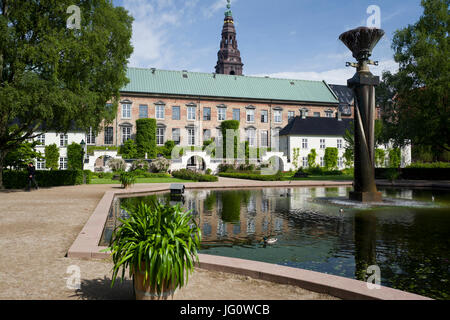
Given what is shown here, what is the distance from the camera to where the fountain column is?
16266 mm

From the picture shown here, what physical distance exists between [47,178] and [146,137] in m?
23.5

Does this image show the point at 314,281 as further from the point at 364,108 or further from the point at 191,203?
the point at 364,108

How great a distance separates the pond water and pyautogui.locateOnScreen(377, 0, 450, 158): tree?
19577 millimetres

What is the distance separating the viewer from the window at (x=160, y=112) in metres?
53.2

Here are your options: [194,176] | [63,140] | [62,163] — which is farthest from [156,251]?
[63,140]

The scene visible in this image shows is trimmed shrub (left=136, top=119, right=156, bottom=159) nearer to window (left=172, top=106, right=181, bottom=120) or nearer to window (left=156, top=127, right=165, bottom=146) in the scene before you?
window (left=156, top=127, right=165, bottom=146)

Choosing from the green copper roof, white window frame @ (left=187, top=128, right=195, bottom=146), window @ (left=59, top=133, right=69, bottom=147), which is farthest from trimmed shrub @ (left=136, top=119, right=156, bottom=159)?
window @ (left=59, top=133, right=69, bottom=147)

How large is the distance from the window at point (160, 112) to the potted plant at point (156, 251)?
165ft

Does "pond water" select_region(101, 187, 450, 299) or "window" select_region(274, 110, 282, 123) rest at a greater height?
"window" select_region(274, 110, 282, 123)

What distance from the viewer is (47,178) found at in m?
25.7

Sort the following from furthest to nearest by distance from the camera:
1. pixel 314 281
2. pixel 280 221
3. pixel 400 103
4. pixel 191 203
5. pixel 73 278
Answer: pixel 400 103 → pixel 191 203 → pixel 280 221 → pixel 73 278 → pixel 314 281

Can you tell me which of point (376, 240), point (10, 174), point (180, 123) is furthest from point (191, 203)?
point (180, 123)

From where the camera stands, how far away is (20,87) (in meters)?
18.1

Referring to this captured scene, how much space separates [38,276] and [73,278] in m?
0.63
